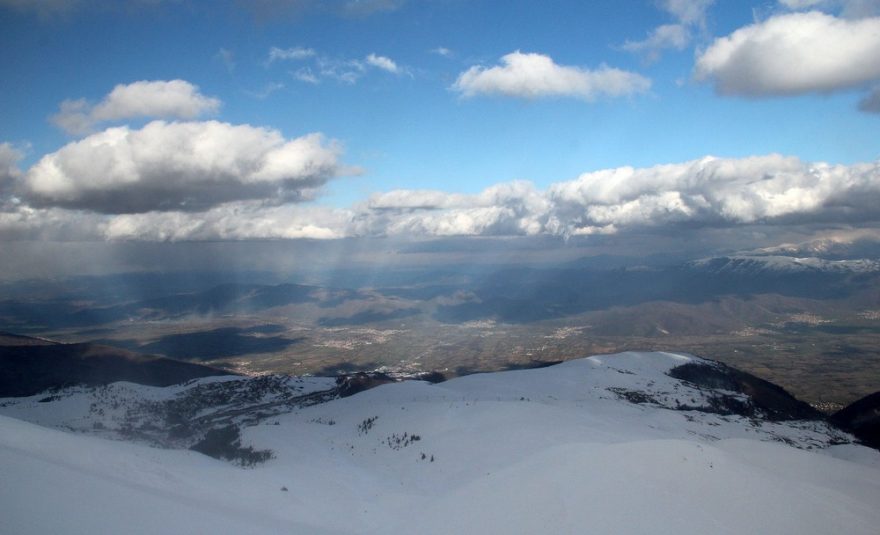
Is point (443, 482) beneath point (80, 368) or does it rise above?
above

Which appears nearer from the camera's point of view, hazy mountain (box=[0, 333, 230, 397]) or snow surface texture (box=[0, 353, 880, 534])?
snow surface texture (box=[0, 353, 880, 534])

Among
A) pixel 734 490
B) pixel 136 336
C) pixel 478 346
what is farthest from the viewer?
pixel 136 336

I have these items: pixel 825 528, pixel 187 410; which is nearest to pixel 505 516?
pixel 825 528

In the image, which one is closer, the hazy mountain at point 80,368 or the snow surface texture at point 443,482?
the snow surface texture at point 443,482

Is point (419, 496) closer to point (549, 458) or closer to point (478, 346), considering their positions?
point (549, 458)

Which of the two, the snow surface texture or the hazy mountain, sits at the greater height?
the snow surface texture

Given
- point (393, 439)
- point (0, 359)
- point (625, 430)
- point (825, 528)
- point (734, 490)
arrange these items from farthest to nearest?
point (0, 359) < point (625, 430) < point (393, 439) < point (734, 490) < point (825, 528)

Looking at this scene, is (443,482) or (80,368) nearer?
(443,482)

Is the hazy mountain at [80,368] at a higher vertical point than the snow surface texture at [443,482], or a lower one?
lower
